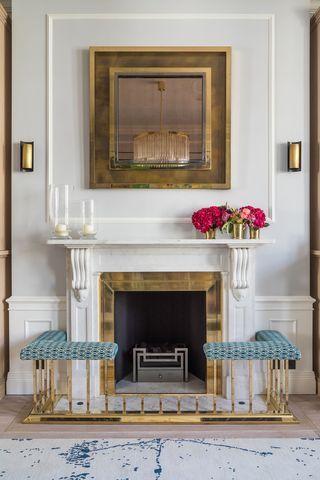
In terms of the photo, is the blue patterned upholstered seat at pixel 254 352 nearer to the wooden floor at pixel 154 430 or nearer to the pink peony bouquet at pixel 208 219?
the wooden floor at pixel 154 430

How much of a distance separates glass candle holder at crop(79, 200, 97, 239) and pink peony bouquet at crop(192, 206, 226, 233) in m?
0.77

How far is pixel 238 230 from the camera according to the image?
3.36 metres

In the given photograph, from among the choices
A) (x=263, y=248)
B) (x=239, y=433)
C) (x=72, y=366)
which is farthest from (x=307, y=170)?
(x=72, y=366)

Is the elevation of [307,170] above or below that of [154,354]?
above

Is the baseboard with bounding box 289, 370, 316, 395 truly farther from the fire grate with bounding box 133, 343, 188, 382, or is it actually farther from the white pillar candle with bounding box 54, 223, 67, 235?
the white pillar candle with bounding box 54, 223, 67, 235

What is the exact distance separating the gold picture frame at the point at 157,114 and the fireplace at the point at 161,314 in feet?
2.41

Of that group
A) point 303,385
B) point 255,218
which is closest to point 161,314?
point 255,218

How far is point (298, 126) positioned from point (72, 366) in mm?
2542

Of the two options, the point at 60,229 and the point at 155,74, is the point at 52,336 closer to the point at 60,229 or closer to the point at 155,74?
the point at 60,229

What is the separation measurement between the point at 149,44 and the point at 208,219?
1.45 metres

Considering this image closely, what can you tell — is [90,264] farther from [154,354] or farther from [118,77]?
[118,77]

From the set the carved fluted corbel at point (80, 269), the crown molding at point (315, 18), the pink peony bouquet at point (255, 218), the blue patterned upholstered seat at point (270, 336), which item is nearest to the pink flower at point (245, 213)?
the pink peony bouquet at point (255, 218)

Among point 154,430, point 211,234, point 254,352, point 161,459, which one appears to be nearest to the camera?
point 161,459

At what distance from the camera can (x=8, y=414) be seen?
3143 millimetres
